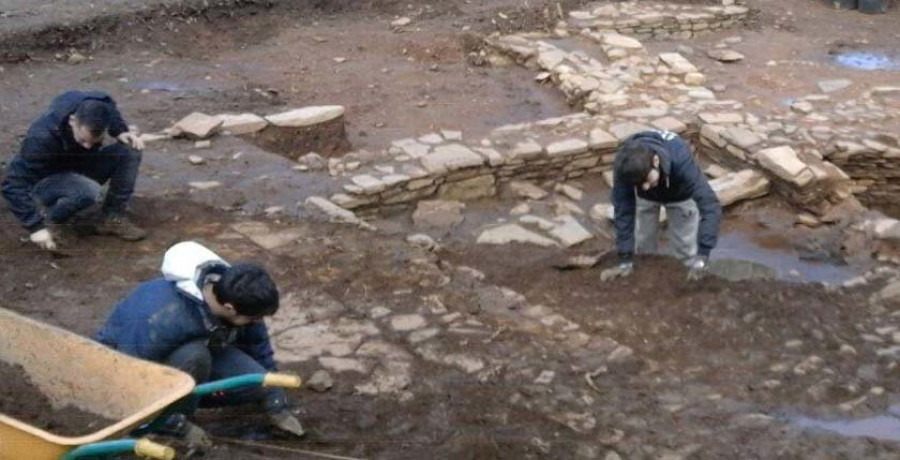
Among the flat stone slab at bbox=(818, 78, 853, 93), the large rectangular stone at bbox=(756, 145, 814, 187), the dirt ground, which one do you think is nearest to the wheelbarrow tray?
the dirt ground

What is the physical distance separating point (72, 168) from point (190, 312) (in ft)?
9.39

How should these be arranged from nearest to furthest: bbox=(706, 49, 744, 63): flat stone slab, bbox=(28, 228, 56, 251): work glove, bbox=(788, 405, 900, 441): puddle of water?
bbox=(788, 405, 900, 441): puddle of water
bbox=(28, 228, 56, 251): work glove
bbox=(706, 49, 744, 63): flat stone slab

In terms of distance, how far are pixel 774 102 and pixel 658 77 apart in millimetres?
1248

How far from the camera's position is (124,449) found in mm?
3717

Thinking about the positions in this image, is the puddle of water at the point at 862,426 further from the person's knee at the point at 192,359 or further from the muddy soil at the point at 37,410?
the muddy soil at the point at 37,410

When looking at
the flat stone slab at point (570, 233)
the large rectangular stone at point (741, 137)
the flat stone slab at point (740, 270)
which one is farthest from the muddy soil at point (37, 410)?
the large rectangular stone at point (741, 137)

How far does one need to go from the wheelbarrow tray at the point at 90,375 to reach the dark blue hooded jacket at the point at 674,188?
3.34 m

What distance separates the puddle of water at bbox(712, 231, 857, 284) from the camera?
26.6ft

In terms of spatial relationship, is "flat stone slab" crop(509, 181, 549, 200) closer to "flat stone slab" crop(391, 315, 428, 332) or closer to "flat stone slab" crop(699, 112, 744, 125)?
"flat stone slab" crop(699, 112, 744, 125)

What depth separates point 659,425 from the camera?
17.4ft

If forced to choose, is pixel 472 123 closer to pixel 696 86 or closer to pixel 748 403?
pixel 696 86

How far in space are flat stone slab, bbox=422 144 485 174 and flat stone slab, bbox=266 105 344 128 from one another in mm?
1160

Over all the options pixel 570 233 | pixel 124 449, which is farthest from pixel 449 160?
pixel 124 449

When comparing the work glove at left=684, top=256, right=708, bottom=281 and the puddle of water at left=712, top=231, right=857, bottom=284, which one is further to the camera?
the puddle of water at left=712, top=231, right=857, bottom=284
